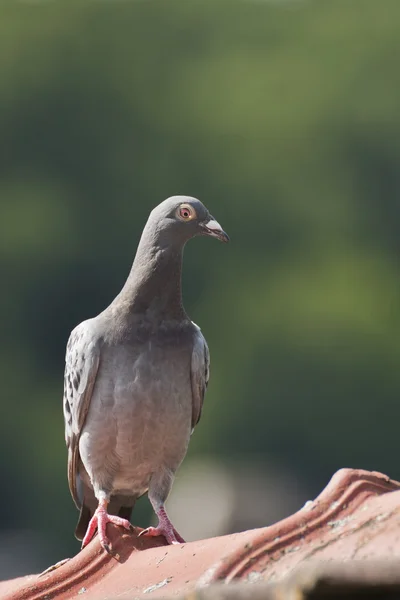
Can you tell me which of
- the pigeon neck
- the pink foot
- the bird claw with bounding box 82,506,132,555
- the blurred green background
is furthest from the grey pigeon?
the blurred green background

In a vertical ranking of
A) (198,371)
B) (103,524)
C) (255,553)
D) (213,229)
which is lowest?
(255,553)

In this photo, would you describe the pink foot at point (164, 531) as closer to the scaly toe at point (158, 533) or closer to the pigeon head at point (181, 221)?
the scaly toe at point (158, 533)

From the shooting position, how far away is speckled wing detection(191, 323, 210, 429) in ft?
24.7

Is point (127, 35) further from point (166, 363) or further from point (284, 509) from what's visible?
point (166, 363)

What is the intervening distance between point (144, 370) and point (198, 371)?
0.40 meters

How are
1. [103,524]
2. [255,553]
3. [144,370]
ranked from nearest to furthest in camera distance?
1. [255,553]
2. [103,524]
3. [144,370]

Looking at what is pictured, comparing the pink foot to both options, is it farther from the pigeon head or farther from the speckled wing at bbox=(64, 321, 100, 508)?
the pigeon head

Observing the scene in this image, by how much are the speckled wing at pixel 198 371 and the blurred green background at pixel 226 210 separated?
57.5 feet

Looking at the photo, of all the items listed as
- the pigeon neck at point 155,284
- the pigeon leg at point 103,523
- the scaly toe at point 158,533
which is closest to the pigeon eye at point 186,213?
the pigeon neck at point 155,284

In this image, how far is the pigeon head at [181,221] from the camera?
24.3 feet

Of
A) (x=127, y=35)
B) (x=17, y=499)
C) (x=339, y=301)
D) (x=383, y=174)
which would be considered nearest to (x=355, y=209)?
(x=383, y=174)

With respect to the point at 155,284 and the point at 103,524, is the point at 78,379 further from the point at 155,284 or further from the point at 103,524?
the point at 103,524

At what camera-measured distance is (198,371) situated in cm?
756

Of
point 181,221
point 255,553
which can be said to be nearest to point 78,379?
point 181,221
